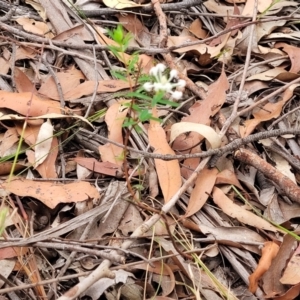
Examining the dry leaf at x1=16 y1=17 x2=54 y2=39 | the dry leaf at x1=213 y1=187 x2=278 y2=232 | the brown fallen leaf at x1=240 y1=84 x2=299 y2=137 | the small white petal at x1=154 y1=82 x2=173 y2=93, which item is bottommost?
the dry leaf at x1=213 y1=187 x2=278 y2=232

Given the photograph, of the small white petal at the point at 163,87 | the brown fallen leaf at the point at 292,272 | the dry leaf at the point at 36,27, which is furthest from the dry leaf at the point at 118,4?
the brown fallen leaf at the point at 292,272

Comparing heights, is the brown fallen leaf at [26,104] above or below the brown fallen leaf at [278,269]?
above

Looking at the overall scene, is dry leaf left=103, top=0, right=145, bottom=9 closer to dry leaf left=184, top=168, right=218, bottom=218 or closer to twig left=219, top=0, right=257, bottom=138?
twig left=219, top=0, right=257, bottom=138

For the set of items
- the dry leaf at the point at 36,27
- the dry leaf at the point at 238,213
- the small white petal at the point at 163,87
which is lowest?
the dry leaf at the point at 238,213

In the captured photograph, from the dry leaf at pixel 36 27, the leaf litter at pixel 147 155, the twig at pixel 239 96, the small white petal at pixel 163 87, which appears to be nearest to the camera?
the small white petal at pixel 163 87

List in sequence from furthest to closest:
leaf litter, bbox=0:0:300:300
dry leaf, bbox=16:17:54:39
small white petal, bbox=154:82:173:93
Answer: dry leaf, bbox=16:17:54:39
leaf litter, bbox=0:0:300:300
small white petal, bbox=154:82:173:93

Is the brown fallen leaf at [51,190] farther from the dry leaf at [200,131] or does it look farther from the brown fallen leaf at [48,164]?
the dry leaf at [200,131]

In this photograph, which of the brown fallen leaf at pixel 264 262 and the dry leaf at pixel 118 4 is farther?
the dry leaf at pixel 118 4

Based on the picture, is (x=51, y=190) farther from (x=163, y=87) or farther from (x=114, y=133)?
(x=163, y=87)

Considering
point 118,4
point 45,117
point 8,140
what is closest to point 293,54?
point 118,4

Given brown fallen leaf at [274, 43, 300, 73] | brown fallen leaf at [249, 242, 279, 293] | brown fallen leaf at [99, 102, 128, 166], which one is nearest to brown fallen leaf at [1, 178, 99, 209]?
brown fallen leaf at [99, 102, 128, 166]
